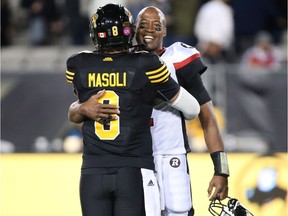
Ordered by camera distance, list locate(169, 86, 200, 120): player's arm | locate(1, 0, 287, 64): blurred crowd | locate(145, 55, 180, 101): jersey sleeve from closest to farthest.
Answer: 1. locate(145, 55, 180, 101): jersey sleeve
2. locate(169, 86, 200, 120): player's arm
3. locate(1, 0, 287, 64): blurred crowd

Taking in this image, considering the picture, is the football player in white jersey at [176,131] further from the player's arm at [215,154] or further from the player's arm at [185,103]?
the player's arm at [185,103]

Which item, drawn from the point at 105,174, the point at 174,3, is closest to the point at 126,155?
the point at 105,174

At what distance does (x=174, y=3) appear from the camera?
11047mm

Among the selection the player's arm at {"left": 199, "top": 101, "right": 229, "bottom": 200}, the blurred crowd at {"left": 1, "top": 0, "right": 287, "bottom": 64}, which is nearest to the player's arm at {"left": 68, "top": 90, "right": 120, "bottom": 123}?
the player's arm at {"left": 199, "top": 101, "right": 229, "bottom": 200}

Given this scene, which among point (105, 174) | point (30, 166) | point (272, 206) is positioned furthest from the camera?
point (30, 166)

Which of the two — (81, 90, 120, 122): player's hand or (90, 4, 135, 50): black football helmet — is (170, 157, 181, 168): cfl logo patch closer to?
(81, 90, 120, 122): player's hand

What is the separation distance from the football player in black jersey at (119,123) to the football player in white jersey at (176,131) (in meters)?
0.24

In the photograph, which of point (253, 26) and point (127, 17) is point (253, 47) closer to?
point (253, 26)

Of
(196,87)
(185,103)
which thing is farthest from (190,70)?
(185,103)

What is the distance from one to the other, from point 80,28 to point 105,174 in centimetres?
742

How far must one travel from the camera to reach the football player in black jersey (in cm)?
436

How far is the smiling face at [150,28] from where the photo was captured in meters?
4.70

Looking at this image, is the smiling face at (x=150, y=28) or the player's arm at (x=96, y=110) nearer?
the player's arm at (x=96, y=110)

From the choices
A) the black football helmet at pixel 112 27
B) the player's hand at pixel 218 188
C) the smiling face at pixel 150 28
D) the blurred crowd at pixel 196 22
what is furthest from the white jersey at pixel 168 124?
the blurred crowd at pixel 196 22
